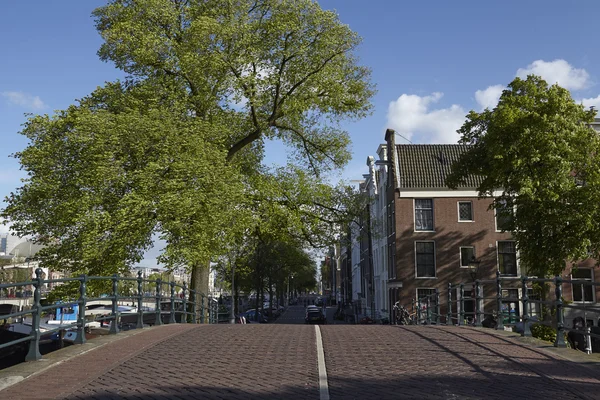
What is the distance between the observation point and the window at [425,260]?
41.8 meters

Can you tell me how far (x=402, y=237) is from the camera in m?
42.3

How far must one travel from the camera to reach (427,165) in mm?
44344

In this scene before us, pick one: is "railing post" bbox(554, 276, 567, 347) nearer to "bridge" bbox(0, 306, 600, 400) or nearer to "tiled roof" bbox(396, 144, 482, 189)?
"bridge" bbox(0, 306, 600, 400)

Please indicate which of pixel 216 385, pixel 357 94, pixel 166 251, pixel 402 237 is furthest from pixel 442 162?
pixel 216 385

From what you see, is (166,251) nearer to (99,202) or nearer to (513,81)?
(99,202)

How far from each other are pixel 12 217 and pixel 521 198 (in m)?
20.6

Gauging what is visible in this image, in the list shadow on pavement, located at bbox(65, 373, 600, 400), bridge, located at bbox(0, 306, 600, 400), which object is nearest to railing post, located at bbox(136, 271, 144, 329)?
bridge, located at bbox(0, 306, 600, 400)

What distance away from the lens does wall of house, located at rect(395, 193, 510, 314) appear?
137ft

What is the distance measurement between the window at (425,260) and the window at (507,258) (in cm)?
440

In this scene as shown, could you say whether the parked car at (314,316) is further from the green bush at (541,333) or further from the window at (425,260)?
the green bush at (541,333)

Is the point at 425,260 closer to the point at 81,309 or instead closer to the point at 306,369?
the point at 81,309

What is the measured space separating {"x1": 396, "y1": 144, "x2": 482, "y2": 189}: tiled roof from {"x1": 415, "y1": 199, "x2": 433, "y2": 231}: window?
1.24 metres

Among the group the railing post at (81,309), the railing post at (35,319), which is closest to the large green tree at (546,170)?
the railing post at (81,309)

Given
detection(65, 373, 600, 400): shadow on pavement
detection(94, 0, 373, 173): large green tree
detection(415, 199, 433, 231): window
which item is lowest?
detection(65, 373, 600, 400): shadow on pavement
